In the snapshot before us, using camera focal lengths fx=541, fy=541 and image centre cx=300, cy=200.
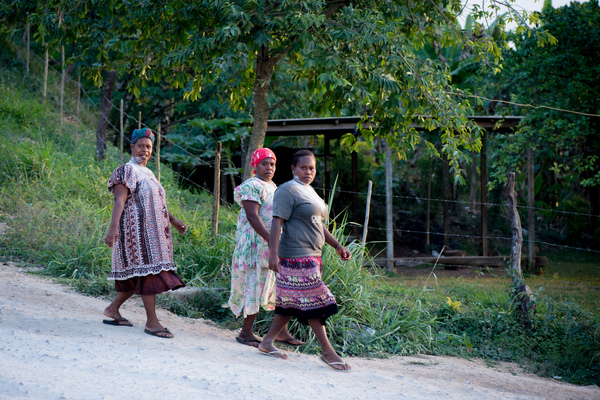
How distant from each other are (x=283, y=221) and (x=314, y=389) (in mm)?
1112

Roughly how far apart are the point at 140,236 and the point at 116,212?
0.24 m

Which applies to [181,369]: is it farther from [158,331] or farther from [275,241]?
[275,241]

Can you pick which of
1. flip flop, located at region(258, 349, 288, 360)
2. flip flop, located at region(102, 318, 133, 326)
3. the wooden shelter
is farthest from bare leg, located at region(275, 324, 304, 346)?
the wooden shelter

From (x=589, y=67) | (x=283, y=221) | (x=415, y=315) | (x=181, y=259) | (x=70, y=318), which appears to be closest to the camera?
(x=283, y=221)

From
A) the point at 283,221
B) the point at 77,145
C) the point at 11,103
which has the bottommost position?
the point at 283,221

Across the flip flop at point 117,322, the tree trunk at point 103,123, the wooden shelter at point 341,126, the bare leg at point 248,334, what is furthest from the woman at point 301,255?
the tree trunk at point 103,123

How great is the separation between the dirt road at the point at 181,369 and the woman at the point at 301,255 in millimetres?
366

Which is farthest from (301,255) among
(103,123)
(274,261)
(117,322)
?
(103,123)

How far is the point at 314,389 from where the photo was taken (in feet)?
10.6

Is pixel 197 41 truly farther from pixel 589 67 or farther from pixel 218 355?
pixel 589 67

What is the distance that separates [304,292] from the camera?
370 cm

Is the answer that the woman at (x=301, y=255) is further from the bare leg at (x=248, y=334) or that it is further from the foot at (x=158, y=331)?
the foot at (x=158, y=331)

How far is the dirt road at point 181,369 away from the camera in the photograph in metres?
2.93

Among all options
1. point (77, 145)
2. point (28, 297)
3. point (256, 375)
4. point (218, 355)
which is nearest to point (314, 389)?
point (256, 375)
